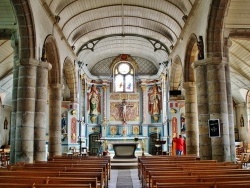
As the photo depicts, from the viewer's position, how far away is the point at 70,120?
2058cm

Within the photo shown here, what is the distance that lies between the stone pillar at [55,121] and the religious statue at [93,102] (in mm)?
9308

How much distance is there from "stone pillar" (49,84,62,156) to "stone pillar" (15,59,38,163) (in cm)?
448

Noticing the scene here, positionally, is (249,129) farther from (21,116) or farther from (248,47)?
(21,116)

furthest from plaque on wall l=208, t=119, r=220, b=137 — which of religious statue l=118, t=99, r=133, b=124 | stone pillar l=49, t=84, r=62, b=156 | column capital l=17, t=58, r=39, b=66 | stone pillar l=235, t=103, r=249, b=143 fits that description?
religious statue l=118, t=99, r=133, b=124

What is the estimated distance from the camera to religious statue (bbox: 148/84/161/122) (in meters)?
25.5

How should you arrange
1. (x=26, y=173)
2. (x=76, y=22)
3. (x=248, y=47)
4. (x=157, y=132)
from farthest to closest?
(x=157, y=132) < (x=76, y=22) < (x=248, y=47) < (x=26, y=173)

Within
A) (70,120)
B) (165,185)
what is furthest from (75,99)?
(165,185)

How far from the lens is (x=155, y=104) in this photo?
1008 inches

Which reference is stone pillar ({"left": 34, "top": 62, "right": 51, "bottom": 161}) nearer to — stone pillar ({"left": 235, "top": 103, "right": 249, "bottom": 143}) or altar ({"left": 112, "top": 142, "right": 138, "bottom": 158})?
altar ({"left": 112, "top": 142, "right": 138, "bottom": 158})

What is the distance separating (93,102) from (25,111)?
14.4m

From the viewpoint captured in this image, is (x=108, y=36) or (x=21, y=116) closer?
(x=21, y=116)

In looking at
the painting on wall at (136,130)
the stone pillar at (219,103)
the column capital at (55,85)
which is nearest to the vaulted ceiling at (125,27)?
the stone pillar at (219,103)

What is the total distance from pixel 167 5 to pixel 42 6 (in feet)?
20.8

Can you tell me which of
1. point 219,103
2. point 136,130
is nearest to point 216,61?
point 219,103
